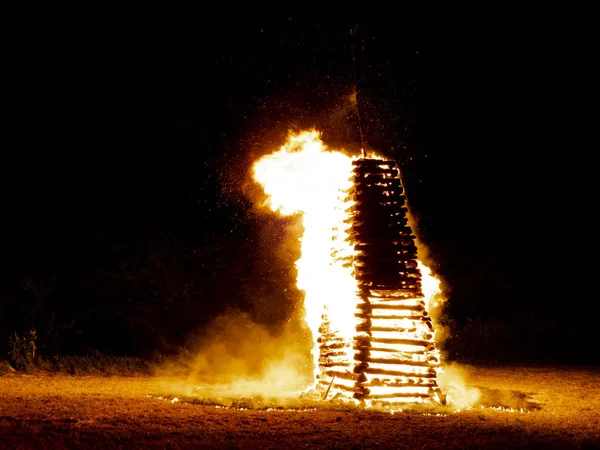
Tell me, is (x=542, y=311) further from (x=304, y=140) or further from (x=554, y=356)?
(x=304, y=140)

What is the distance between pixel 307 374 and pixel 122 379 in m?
4.38

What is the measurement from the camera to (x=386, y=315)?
1166 cm

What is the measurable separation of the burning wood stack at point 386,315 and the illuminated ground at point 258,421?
745 mm

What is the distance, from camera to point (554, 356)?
67.1 feet

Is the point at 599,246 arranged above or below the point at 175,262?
above

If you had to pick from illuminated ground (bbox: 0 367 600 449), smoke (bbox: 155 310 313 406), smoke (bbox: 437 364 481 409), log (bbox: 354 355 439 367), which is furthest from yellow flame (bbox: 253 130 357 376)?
illuminated ground (bbox: 0 367 600 449)

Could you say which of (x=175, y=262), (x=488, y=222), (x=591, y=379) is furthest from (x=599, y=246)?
(x=175, y=262)

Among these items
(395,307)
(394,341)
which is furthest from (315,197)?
(394,341)

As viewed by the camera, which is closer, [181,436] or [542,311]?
[181,436]

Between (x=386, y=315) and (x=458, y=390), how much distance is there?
2.76 metres

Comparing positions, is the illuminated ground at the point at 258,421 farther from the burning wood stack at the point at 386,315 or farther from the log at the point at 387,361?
the log at the point at 387,361

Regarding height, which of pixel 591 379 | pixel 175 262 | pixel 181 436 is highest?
pixel 175 262

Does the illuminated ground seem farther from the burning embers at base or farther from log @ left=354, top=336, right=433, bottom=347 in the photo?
log @ left=354, top=336, right=433, bottom=347

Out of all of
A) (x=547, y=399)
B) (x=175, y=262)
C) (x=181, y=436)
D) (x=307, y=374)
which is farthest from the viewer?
(x=175, y=262)
